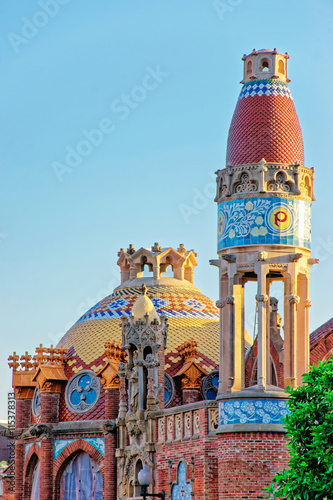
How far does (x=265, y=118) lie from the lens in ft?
111

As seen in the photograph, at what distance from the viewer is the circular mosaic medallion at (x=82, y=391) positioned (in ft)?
151

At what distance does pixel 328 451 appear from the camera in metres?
26.0

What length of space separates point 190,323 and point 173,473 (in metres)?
12.6

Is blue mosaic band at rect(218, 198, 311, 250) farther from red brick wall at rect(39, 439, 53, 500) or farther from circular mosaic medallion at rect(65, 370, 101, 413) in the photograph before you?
red brick wall at rect(39, 439, 53, 500)

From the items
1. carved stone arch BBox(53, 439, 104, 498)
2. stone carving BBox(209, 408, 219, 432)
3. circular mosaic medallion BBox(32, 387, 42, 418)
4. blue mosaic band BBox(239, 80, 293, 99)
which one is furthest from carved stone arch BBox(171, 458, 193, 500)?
circular mosaic medallion BBox(32, 387, 42, 418)

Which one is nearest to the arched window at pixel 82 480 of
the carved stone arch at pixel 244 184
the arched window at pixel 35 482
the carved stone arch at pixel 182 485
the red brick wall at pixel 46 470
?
the red brick wall at pixel 46 470

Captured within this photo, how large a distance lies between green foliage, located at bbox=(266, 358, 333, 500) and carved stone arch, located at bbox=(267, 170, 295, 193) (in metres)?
7.30

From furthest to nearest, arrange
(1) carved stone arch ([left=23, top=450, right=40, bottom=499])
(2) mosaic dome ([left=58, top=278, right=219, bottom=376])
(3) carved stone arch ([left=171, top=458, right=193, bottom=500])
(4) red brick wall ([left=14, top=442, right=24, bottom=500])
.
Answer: (4) red brick wall ([left=14, top=442, right=24, bottom=500]), (1) carved stone arch ([left=23, top=450, right=40, bottom=499]), (2) mosaic dome ([left=58, top=278, right=219, bottom=376]), (3) carved stone arch ([left=171, top=458, right=193, bottom=500])

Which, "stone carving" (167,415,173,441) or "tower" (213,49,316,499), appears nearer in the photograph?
"tower" (213,49,316,499)

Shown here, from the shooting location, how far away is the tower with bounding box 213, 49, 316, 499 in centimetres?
3166

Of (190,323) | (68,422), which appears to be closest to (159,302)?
(190,323)

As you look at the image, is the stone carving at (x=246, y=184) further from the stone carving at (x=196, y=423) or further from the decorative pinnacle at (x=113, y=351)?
the decorative pinnacle at (x=113, y=351)

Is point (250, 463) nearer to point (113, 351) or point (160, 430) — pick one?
point (160, 430)

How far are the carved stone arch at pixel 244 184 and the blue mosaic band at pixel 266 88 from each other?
250cm
